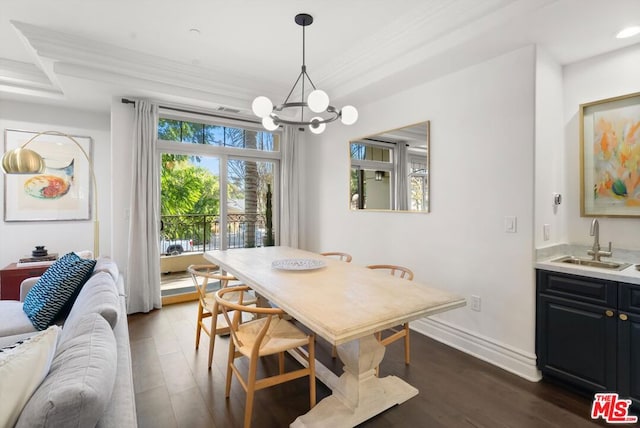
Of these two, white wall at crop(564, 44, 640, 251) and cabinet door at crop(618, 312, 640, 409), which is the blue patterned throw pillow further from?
white wall at crop(564, 44, 640, 251)

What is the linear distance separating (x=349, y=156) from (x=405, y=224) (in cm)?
128

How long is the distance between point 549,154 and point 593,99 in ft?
1.85

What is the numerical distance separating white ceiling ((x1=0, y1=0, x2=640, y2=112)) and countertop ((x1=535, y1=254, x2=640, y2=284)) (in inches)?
64.0

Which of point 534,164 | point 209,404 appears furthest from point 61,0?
point 534,164

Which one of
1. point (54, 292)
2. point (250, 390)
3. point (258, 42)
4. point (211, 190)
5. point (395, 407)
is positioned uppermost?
point (258, 42)

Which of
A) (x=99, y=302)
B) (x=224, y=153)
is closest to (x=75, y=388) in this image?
(x=99, y=302)

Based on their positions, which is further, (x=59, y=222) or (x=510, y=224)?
(x=59, y=222)

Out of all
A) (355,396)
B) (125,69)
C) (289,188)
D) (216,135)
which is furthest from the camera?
(289,188)

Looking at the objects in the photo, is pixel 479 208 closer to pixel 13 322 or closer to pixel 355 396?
pixel 355 396

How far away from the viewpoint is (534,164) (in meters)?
2.38

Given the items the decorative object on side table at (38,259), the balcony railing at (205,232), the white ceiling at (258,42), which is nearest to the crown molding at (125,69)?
the white ceiling at (258,42)

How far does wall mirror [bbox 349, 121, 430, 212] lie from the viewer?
10.7 feet

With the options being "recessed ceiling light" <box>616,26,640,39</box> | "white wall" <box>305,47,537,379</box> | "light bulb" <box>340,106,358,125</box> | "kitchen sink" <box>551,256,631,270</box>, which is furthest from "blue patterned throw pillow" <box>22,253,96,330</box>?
"recessed ceiling light" <box>616,26,640,39</box>

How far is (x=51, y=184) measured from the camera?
13.3 ft
